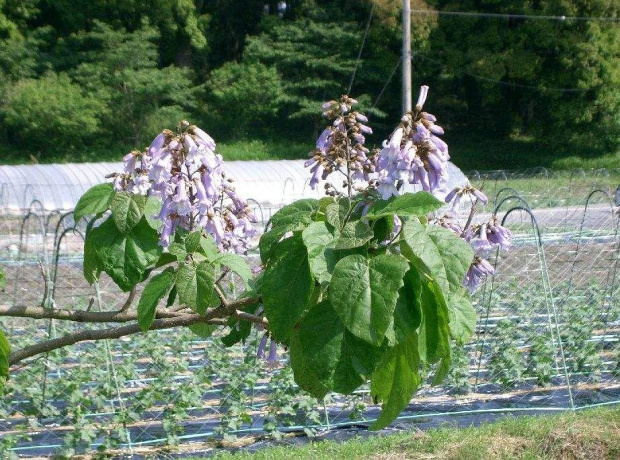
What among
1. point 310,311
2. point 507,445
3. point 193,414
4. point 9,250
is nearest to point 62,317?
point 310,311

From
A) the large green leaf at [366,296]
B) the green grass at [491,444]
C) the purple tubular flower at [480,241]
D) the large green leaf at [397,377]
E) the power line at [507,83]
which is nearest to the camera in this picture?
the large green leaf at [366,296]

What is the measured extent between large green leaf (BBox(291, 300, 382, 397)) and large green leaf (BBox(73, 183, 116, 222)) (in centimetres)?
57

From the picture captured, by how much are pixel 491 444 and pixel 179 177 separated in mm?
3122

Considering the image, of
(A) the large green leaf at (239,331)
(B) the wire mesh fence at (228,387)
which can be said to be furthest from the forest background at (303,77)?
(A) the large green leaf at (239,331)

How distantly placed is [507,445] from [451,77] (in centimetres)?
2632

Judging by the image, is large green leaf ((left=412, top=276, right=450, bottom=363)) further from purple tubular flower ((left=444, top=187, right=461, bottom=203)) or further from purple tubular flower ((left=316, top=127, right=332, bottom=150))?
purple tubular flower ((left=316, top=127, right=332, bottom=150))

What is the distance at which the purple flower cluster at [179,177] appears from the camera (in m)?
2.01

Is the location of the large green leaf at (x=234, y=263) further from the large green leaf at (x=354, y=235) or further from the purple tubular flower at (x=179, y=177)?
the large green leaf at (x=354, y=235)

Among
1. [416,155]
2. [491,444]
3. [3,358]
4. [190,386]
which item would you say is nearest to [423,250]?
[416,155]

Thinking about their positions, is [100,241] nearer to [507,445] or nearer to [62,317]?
[62,317]

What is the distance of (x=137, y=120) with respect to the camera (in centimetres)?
2695

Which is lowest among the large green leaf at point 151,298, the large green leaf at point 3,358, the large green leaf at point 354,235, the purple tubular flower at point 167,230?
the large green leaf at point 3,358

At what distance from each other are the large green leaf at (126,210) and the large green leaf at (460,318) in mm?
627

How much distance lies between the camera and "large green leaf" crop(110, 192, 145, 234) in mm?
1793
